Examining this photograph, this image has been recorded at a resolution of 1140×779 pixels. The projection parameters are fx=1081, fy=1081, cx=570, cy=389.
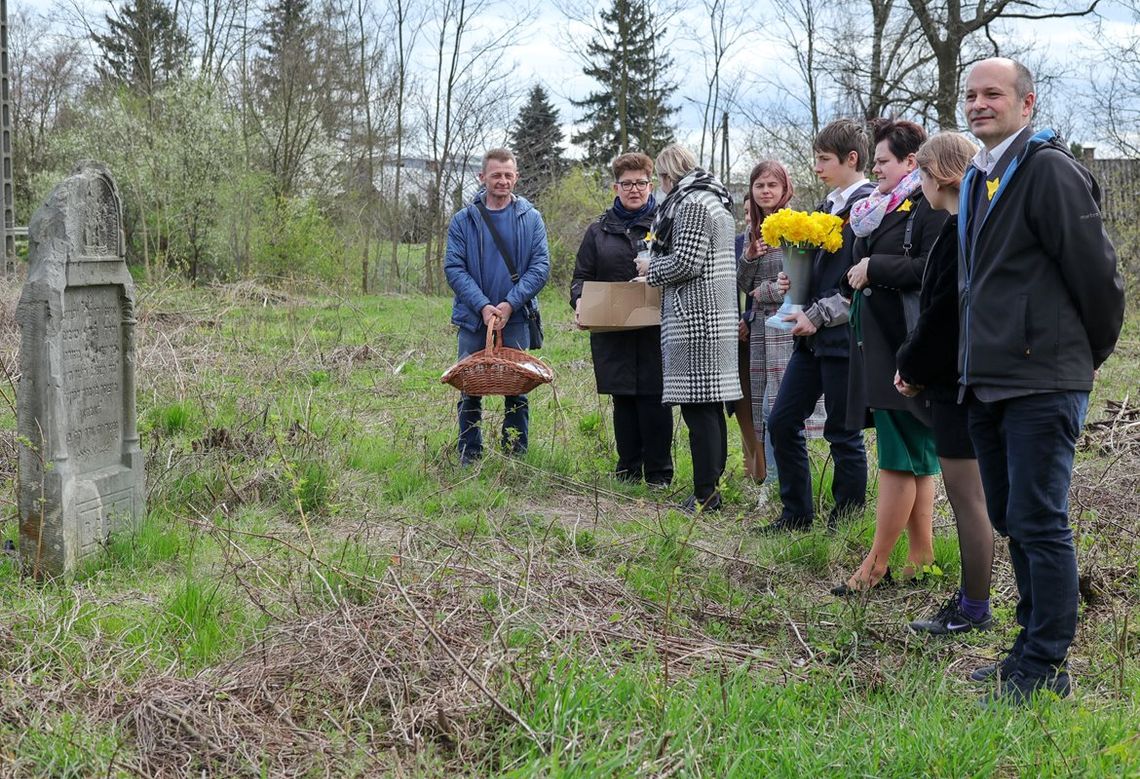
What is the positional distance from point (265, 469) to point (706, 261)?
2880mm

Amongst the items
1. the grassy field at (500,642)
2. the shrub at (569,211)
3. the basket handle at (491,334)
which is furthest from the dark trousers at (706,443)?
the shrub at (569,211)

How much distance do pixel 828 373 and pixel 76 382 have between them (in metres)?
3.74

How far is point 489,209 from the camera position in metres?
7.66

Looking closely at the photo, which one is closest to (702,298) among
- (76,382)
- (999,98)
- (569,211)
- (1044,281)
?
(999,98)

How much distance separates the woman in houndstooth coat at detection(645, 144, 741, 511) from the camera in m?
6.32

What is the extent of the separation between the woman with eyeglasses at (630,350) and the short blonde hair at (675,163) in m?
0.56

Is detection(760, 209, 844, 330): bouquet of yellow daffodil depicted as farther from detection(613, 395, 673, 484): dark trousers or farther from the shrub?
the shrub

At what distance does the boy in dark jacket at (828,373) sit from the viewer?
553cm

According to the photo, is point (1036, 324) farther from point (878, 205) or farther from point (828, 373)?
point (828, 373)

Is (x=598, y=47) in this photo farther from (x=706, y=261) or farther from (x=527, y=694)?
(x=527, y=694)

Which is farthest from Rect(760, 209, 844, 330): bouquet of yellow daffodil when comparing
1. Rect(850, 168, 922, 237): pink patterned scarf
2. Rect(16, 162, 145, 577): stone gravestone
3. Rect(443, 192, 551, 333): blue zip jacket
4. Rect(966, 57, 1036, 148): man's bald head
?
Rect(16, 162, 145, 577): stone gravestone

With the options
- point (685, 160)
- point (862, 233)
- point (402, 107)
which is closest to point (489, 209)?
point (685, 160)

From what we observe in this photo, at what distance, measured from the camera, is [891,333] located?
15.8ft

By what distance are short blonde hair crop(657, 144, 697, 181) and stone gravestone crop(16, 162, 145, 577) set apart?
10.0ft
